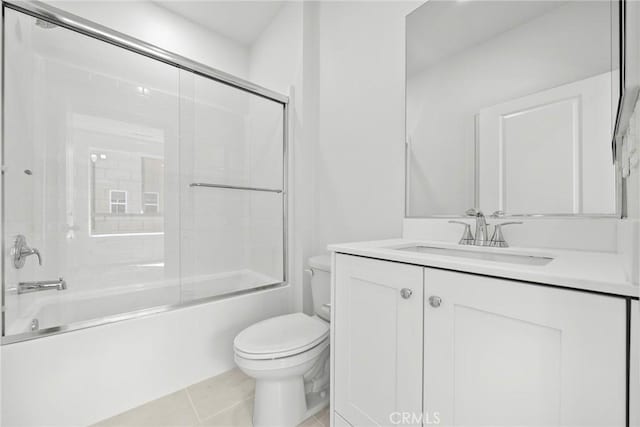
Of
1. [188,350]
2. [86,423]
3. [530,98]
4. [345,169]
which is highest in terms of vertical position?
[530,98]

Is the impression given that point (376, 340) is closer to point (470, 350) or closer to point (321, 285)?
point (470, 350)

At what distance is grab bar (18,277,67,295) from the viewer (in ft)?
3.99

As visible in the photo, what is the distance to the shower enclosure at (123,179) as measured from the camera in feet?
4.06

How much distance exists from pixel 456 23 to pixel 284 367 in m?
1.67

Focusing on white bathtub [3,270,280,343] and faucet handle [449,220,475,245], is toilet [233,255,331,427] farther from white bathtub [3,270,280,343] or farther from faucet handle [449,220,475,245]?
faucet handle [449,220,475,245]

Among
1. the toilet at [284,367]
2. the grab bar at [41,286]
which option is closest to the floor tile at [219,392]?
the toilet at [284,367]

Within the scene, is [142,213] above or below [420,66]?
below

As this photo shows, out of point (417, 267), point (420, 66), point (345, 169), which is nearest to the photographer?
point (417, 267)

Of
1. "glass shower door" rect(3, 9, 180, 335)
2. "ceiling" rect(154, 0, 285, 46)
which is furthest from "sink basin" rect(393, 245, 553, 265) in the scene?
"ceiling" rect(154, 0, 285, 46)

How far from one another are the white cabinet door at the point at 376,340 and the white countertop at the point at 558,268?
38mm

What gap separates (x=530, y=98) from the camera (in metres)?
1.03

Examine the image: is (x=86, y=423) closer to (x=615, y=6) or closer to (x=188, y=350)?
(x=188, y=350)

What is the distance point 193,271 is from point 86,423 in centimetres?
83

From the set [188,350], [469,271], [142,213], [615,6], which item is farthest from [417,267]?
[142,213]
